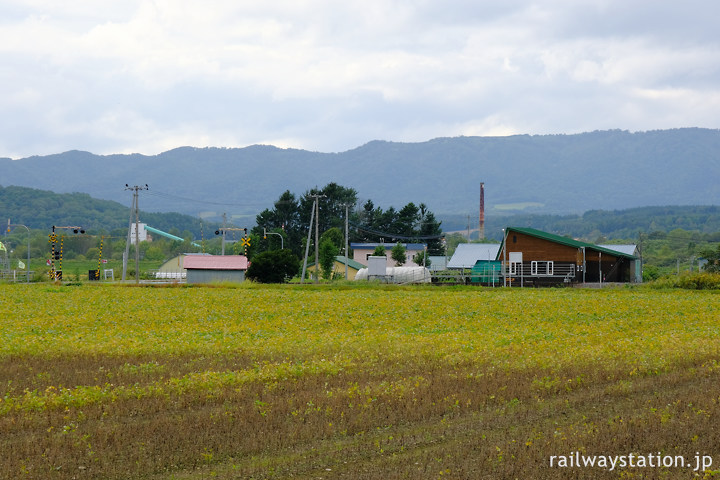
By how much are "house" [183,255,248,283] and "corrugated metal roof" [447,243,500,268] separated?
1347 inches

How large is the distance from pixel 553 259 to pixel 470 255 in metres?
25.4

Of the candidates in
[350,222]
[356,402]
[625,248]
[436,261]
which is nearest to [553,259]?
[625,248]

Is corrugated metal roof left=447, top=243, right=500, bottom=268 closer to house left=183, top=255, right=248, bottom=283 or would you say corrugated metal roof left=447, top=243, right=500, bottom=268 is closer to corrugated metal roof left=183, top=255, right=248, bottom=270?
corrugated metal roof left=183, top=255, right=248, bottom=270

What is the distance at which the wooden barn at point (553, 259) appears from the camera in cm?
7394

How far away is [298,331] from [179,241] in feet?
491

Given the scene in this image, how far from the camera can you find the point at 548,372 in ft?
54.6

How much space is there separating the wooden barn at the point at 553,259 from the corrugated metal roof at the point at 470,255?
65.8 ft

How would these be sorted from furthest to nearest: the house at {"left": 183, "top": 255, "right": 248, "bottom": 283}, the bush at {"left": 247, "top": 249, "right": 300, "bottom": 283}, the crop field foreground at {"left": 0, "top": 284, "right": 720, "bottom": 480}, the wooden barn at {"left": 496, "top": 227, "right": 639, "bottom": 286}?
the wooden barn at {"left": 496, "top": 227, "right": 639, "bottom": 286} → the house at {"left": 183, "top": 255, "right": 248, "bottom": 283} → the bush at {"left": 247, "top": 249, "right": 300, "bottom": 283} → the crop field foreground at {"left": 0, "top": 284, "right": 720, "bottom": 480}

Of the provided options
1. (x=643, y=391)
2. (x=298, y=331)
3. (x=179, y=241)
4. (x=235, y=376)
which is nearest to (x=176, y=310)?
(x=298, y=331)

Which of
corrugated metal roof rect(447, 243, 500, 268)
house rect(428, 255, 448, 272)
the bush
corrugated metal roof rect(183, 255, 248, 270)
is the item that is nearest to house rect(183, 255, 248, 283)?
corrugated metal roof rect(183, 255, 248, 270)

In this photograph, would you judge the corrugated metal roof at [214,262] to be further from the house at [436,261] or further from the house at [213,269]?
the house at [436,261]

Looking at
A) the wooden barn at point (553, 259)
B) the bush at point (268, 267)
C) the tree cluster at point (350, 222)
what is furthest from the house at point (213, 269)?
the tree cluster at point (350, 222)

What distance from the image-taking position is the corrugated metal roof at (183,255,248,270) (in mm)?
71438

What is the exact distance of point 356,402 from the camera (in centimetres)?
1356
